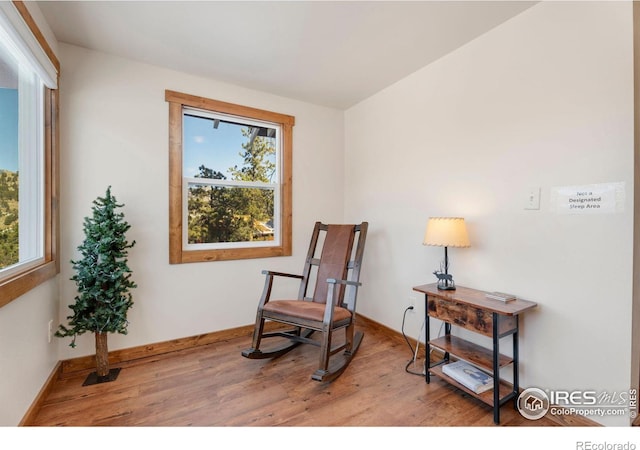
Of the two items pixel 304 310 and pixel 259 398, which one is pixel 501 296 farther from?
pixel 259 398

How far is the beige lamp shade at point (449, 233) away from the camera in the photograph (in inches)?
79.0

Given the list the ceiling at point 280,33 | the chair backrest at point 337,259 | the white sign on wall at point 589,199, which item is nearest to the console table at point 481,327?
the white sign on wall at point 589,199

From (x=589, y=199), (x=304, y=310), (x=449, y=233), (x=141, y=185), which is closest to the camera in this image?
(x=589, y=199)

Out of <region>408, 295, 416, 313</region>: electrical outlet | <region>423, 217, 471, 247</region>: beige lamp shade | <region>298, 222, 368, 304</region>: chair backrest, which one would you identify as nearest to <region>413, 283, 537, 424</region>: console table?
<region>423, 217, 471, 247</region>: beige lamp shade

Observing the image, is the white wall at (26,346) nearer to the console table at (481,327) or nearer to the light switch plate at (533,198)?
the console table at (481,327)

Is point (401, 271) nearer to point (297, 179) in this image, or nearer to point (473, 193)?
point (473, 193)

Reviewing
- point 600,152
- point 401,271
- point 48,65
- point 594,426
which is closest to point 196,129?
point 48,65

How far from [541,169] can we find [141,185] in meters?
2.97

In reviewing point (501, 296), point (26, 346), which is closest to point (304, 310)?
point (501, 296)

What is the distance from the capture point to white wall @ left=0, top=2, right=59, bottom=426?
1.41 meters

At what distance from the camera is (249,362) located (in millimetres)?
2375

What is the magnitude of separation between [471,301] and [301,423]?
1262mm

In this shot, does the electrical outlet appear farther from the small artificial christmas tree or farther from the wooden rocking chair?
the small artificial christmas tree

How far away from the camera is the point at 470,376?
6.21ft
